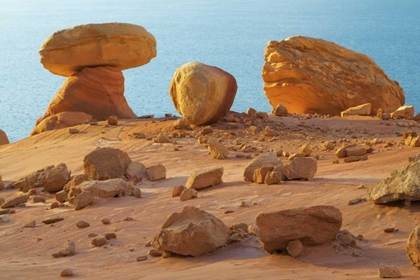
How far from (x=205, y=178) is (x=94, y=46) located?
8.31 meters

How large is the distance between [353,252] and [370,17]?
2787 inches

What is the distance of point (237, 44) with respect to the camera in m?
51.8

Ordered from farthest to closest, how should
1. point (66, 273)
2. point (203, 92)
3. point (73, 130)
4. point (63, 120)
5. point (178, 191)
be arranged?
1. point (63, 120)
2. point (73, 130)
3. point (203, 92)
4. point (178, 191)
5. point (66, 273)

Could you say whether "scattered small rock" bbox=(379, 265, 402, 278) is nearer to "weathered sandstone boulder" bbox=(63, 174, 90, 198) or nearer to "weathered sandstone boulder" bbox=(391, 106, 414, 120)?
"weathered sandstone boulder" bbox=(63, 174, 90, 198)

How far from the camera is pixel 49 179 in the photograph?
33.6 ft

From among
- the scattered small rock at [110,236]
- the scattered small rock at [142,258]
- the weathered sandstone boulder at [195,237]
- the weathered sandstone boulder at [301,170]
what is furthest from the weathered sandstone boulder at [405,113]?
the scattered small rock at [142,258]

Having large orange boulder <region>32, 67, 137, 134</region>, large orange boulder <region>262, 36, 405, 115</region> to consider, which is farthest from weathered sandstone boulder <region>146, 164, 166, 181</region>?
large orange boulder <region>262, 36, 405, 115</region>

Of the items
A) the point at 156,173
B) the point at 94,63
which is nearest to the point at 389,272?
the point at 156,173

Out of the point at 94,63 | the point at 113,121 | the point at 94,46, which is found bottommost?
the point at 113,121

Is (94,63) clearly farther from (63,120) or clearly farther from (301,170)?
(301,170)

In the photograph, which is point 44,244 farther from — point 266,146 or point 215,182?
point 266,146

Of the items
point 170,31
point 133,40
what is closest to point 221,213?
point 133,40

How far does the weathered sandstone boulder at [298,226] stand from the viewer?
231 inches

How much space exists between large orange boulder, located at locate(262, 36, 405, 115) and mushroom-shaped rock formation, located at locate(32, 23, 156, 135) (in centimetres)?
294
